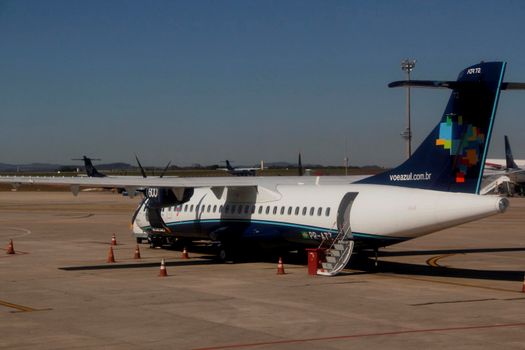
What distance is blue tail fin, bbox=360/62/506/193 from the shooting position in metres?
21.7

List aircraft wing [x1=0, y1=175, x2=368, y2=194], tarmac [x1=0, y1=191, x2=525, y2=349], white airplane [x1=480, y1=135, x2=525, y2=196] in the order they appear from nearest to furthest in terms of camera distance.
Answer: tarmac [x1=0, y1=191, x2=525, y2=349] < aircraft wing [x1=0, y1=175, x2=368, y2=194] < white airplane [x1=480, y1=135, x2=525, y2=196]

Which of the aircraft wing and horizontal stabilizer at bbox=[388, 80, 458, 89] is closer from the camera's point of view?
horizontal stabilizer at bbox=[388, 80, 458, 89]

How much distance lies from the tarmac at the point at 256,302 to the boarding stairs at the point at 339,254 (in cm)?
46

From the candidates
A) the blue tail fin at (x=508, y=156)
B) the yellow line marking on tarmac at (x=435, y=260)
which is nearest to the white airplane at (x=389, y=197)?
the yellow line marking on tarmac at (x=435, y=260)

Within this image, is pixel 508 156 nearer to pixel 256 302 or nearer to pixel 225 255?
pixel 225 255

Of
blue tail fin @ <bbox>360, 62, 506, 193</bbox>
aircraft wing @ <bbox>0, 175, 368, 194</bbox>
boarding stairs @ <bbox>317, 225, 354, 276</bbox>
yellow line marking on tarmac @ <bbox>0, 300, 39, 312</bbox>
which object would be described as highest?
blue tail fin @ <bbox>360, 62, 506, 193</bbox>

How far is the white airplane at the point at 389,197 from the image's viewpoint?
2164 cm

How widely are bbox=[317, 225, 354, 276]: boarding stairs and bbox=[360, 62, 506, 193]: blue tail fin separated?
2487 millimetres

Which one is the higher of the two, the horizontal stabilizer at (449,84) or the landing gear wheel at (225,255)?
the horizontal stabilizer at (449,84)

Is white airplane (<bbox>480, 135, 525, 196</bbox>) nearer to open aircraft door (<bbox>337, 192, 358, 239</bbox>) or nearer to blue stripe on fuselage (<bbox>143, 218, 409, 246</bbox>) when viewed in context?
blue stripe on fuselage (<bbox>143, 218, 409, 246</bbox>)

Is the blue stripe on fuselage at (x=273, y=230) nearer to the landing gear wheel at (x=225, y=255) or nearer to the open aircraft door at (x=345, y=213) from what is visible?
the open aircraft door at (x=345, y=213)

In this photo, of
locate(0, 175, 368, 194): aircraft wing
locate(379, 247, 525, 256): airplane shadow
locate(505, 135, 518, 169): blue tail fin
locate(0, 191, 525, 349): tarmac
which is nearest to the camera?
locate(0, 191, 525, 349): tarmac

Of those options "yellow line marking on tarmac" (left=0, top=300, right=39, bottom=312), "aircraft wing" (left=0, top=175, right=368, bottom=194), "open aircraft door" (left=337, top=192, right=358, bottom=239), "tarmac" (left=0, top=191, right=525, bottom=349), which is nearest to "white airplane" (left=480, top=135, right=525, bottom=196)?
"aircraft wing" (left=0, top=175, right=368, bottom=194)

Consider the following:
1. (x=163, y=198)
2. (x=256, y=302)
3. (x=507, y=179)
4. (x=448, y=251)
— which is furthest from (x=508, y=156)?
(x=256, y=302)
